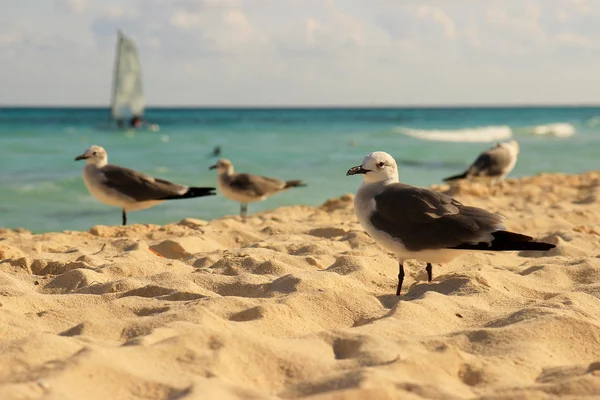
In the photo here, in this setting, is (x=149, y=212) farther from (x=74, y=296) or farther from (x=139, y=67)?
(x=139, y=67)

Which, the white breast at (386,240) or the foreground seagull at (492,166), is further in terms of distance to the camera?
the foreground seagull at (492,166)

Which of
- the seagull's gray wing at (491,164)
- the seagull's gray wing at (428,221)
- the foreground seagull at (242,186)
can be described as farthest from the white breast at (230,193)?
the seagull's gray wing at (428,221)

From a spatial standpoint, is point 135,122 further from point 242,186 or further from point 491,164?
point 242,186

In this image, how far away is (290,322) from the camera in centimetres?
362

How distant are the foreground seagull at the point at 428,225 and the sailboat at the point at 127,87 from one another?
34611 millimetres

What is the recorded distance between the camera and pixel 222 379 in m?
2.72

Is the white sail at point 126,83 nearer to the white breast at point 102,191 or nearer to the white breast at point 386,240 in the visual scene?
the white breast at point 102,191

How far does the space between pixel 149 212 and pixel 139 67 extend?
28774 mm

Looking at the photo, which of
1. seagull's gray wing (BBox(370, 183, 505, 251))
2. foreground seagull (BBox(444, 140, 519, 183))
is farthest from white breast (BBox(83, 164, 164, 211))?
foreground seagull (BBox(444, 140, 519, 183))

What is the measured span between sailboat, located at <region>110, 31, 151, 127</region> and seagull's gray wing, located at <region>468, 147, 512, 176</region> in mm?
28341

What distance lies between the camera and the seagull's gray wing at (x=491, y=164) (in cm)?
1174

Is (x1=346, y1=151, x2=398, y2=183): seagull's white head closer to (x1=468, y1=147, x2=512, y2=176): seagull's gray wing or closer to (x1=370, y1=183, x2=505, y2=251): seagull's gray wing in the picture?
(x1=370, y1=183, x2=505, y2=251): seagull's gray wing

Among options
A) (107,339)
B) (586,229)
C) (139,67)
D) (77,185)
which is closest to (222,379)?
(107,339)

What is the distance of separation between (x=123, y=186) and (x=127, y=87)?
104 feet
